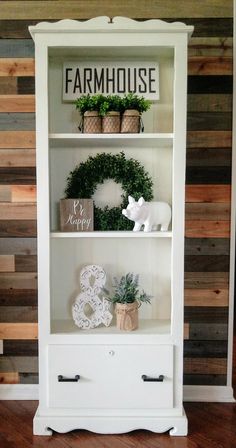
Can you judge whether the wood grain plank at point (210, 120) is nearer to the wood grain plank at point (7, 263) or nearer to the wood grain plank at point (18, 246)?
the wood grain plank at point (18, 246)

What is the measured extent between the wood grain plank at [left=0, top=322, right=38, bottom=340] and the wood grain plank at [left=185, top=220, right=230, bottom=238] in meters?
0.97

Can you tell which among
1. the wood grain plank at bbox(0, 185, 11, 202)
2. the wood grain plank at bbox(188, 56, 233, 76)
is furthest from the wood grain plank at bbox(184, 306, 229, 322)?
the wood grain plank at bbox(188, 56, 233, 76)

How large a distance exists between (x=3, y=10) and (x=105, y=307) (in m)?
1.61

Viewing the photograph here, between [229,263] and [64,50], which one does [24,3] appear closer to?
[64,50]

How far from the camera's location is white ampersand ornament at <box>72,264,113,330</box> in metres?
2.05

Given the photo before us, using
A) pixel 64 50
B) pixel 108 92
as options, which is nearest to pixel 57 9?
pixel 64 50

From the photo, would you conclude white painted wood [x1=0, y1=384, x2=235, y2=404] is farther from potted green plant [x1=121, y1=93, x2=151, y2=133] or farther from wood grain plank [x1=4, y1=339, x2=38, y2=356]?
potted green plant [x1=121, y1=93, x2=151, y2=133]

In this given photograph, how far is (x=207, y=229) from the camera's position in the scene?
7.30 ft

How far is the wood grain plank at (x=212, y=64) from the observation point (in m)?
2.17

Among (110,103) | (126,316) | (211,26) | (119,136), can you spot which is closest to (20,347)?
(126,316)

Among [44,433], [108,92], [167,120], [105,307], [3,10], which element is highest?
[3,10]

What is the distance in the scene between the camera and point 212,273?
88.3 inches

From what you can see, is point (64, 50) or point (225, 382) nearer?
point (64, 50)

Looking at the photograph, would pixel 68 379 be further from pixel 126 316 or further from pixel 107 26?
pixel 107 26
